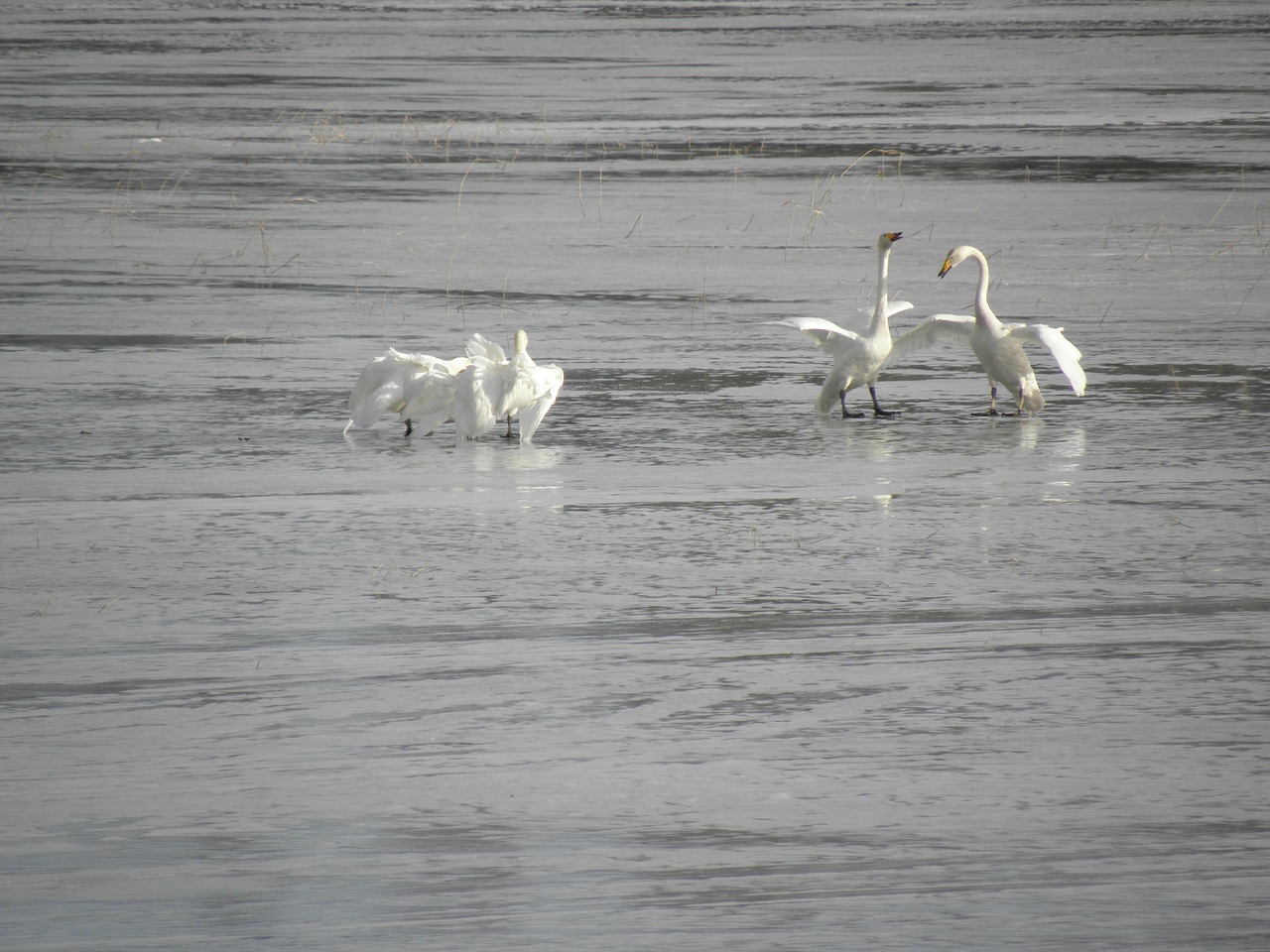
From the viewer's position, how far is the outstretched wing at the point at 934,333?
1034cm

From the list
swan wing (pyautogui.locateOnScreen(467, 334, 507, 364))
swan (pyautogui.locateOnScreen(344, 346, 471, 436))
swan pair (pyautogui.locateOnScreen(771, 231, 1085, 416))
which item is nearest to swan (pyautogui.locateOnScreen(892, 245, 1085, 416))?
swan pair (pyautogui.locateOnScreen(771, 231, 1085, 416))

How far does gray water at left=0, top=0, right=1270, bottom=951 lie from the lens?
14.5 feet

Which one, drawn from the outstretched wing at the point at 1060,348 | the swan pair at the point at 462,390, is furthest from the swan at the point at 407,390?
the outstretched wing at the point at 1060,348

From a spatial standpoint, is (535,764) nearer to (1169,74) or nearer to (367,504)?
(367,504)

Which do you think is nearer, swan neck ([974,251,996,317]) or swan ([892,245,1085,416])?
swan ([892,245,1085,416])

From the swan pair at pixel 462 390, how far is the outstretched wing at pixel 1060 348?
7.26 ft

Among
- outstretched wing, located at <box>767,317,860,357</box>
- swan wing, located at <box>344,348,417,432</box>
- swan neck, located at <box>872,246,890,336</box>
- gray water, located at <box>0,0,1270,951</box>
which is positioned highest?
swan neck, located at <box>872,246,890,336</box>

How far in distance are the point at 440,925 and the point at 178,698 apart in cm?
164

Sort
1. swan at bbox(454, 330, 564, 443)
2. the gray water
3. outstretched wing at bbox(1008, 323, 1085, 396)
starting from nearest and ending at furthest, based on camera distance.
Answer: the gray water, swan at bbox(454, 330, 564, 443), outstretched wing at bbox(1008, 323, 1085, 396)

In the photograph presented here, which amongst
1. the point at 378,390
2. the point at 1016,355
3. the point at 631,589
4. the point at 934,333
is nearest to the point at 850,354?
the point at 1016,355

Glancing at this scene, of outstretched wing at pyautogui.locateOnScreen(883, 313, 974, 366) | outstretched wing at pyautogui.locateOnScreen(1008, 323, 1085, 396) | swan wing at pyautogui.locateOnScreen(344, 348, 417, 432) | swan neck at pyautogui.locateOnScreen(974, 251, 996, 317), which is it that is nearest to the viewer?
swan wing at pyautogui.locateOnScreen(344, 348, 417, 432)

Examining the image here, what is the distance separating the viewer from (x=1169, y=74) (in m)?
31.8

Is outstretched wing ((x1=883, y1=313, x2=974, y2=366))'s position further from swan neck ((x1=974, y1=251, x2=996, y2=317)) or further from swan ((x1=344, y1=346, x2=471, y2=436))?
swan ((x1=344, y1=346, x2=471, y2=436))

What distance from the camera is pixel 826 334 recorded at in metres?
10.1
